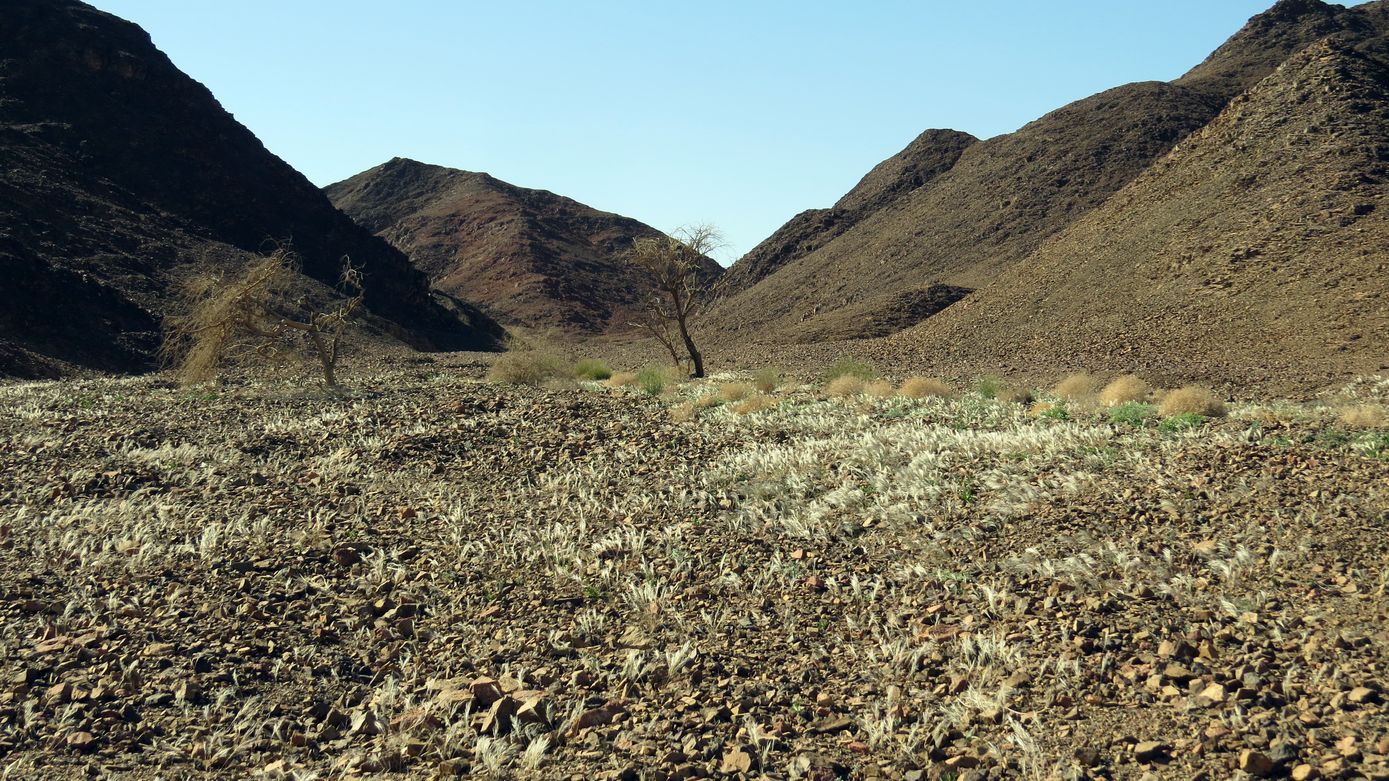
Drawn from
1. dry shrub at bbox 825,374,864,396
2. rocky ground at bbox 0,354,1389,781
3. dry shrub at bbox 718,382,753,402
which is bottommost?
rocky ground at bbox 0,354,1389,781

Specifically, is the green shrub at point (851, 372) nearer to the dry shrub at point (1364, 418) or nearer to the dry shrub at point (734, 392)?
the dry shrub at point (734, 392)

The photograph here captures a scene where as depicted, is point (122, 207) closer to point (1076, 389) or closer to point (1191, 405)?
point (1076, 389)

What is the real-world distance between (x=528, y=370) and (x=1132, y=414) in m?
14.0

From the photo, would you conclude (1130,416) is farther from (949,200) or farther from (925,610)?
(949,200)

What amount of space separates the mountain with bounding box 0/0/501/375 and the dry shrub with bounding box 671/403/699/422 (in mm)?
18737

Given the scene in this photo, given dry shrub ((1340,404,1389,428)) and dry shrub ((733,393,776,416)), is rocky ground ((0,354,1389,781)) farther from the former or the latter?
dry shrub ((733,393,776,416))

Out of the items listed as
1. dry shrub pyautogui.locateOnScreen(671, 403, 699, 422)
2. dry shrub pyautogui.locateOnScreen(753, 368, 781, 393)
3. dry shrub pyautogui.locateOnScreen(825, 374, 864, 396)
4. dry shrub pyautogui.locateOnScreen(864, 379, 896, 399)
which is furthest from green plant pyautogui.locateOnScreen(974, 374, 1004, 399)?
dry shrub pyautogui.locateOnScreen(671, 403, 699, 422)

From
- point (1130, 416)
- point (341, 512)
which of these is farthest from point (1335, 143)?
point (341, 512)

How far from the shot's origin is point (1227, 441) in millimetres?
8242

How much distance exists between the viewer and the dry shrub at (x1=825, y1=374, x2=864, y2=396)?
16875mm

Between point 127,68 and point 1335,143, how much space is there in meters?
48.7

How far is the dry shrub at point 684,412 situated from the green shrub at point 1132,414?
5786mm

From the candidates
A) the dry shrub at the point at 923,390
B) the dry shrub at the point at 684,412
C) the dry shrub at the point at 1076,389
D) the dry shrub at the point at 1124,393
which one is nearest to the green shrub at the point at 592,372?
the dry shrub at the point at 684,412

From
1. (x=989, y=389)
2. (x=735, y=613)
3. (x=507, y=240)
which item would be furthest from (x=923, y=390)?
(x=507, y=240)
